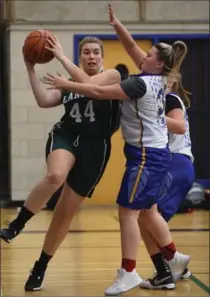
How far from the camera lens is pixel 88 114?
5070 millimetres

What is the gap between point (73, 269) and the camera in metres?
5.95

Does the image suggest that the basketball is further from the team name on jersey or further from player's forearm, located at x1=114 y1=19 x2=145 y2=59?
player's forearm, located at x1=114 y1=19 x2=145 y2=59

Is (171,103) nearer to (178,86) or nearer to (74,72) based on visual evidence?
(178,86)

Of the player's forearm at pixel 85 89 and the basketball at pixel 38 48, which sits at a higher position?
the basketball at pixel 38 48

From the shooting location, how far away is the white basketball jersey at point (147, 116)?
491 cm

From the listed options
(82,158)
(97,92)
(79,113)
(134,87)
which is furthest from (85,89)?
(82,158)

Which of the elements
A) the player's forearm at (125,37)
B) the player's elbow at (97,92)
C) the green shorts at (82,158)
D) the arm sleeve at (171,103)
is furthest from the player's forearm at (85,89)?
the player's forearm at (125,37)

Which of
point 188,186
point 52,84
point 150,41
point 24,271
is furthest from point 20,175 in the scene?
point 52,84

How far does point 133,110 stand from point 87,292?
1.28m

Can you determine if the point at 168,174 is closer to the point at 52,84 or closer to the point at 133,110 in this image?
the point at 133,110

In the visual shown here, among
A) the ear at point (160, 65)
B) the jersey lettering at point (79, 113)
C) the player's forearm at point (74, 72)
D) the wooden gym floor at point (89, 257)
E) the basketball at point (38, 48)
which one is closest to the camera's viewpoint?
the player's forearm at point (74, 72)

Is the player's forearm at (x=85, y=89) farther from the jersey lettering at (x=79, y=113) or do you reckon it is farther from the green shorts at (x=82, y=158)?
the green shorts at (x=82, y=158)

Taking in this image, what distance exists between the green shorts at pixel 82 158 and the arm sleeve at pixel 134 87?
1.63ft

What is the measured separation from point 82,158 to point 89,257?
1.70m
